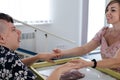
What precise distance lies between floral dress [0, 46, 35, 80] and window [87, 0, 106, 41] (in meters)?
3.12

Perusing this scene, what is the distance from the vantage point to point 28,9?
3.34 metres

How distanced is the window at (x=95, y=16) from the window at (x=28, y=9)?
92cm

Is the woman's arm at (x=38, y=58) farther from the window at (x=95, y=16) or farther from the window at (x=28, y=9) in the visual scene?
the window at (x=95, y=16)

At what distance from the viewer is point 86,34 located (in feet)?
12.7

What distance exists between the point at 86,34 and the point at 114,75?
259cm

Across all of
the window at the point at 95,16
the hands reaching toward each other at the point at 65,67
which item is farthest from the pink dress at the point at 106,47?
the window at the point at 95,16

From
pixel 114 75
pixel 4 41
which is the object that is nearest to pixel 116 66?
pixel 114 75

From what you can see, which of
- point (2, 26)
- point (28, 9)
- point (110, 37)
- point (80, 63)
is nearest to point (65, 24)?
point (28, 9)

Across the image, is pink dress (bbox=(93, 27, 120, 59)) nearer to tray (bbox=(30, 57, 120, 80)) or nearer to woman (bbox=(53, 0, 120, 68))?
woman (bbox=(53, 0, 120, 68))

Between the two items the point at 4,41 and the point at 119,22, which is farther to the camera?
the point at 119,22

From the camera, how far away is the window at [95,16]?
13.0 ft

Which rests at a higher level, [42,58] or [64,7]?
[64,7]

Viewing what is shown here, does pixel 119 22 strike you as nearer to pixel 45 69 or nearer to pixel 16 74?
pixel 45 69

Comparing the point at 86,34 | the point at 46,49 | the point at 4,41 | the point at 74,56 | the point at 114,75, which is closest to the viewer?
the point at 4,41
